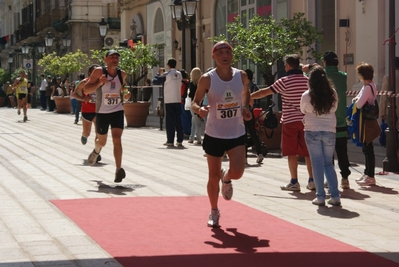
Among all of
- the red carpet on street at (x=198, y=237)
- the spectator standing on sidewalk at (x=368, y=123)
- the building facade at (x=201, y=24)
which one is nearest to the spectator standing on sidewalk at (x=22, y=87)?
the building facade at (x=201, y=24)

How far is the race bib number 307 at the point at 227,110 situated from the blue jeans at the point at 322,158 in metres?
1.76

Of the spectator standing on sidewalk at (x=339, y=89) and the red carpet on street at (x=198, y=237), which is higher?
the spectator standing on sidewalk at (x=339, y=89)

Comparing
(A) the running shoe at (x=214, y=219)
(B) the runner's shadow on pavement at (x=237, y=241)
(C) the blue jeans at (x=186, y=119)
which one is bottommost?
(B) the runner's shadow on pavement at (x=237, y=241)

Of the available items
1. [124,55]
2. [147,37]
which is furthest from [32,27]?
[124,55]

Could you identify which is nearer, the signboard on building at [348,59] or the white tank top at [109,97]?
the white tank top at [109,97]

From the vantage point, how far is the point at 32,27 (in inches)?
2712

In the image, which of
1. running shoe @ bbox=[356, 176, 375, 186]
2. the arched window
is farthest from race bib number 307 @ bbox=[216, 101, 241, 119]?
the arched window

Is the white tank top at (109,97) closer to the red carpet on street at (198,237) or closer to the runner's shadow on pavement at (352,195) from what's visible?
the red carpet on street at (198,237)

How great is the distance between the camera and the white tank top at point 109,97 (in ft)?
41.1

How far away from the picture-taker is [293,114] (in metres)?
11.6

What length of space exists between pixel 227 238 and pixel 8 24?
83871 mm

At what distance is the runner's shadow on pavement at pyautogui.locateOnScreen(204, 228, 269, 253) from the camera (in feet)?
25.5

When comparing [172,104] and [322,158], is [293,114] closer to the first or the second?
[322,158]

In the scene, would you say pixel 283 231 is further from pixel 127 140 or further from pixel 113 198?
pixel 127 140
